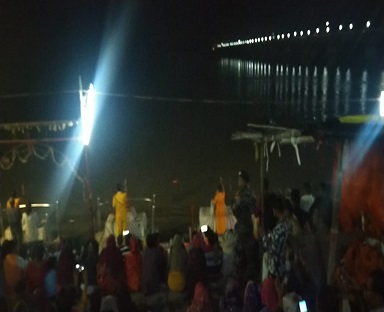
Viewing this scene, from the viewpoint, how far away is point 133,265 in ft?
26.0

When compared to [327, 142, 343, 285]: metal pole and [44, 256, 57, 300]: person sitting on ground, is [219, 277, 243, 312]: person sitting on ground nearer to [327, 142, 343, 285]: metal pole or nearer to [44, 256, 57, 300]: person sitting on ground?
[327, 142, 343, 285]: metal pole

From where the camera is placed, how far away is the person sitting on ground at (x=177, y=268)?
773 centimetres

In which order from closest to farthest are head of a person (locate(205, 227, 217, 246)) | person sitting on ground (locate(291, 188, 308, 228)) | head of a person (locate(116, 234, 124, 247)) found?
person sitting on ground (locate(291, 188, 308, 228)) → head of a person (locate(205, 227, 217, 246)) → head of a person (locate(116, 234, 124, 247))

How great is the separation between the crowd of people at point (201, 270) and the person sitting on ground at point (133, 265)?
13 millimetres

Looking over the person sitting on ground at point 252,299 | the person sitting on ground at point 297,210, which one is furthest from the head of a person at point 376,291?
the person sitting on ground at point 297,210

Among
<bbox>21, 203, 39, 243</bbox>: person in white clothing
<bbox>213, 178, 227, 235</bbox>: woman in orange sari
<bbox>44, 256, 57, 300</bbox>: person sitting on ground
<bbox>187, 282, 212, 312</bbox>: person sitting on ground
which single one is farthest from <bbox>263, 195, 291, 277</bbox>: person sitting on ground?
<bbox>21, 203, 39, 243</bbox>: person in white clothing

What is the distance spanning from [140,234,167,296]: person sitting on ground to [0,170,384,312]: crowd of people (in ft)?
0.04

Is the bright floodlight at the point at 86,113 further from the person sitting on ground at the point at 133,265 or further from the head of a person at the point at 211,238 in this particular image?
the head of a person at the point at 211,238

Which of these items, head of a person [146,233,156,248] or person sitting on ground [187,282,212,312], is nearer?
person sitting on ground [187,282,212,312]

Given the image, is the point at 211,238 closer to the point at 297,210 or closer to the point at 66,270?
the point at 297,210

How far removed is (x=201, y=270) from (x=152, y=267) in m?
0.63

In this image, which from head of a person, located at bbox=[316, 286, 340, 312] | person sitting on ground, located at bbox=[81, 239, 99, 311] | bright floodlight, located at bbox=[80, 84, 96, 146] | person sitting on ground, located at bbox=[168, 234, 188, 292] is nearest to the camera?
head of a person, located at bbox=[316, 286, 340, 312]

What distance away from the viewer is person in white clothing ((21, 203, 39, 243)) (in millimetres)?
9938

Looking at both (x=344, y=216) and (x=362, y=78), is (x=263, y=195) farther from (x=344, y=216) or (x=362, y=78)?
(x=362, y=78)
